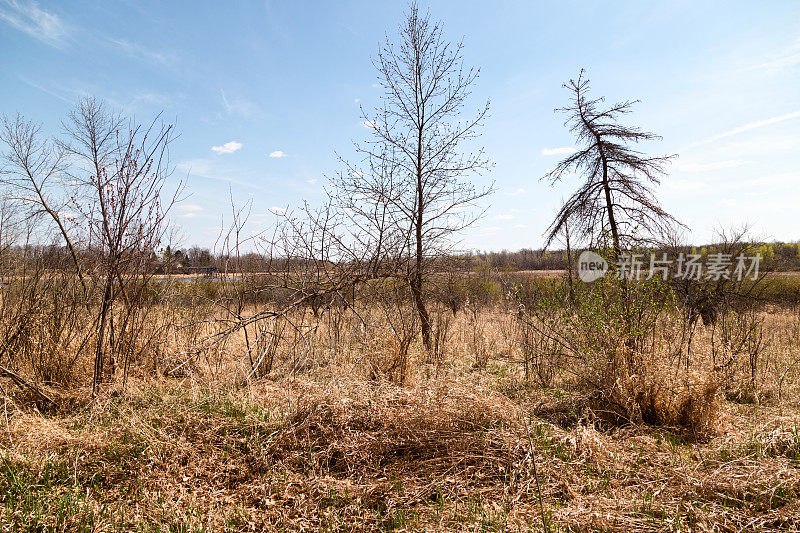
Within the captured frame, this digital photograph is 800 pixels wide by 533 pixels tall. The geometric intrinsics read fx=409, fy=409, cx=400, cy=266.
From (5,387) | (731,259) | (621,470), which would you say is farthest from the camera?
(731,259)

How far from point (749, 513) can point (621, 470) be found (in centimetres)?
81

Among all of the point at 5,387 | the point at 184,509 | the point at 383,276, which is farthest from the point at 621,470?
the point at 5,387

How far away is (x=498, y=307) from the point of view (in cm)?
1541

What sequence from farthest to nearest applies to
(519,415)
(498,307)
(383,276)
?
(498,307) → (383,276) → (519,415)

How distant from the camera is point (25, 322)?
4.93 meters

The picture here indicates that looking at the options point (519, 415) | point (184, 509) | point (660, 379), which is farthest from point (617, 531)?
point (184, 509)

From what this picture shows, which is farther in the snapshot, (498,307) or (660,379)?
(498,307)

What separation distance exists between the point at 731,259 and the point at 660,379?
30.3ft

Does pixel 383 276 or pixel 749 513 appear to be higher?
pixel 383 276

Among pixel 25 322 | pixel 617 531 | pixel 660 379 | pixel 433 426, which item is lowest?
pixel 617 531

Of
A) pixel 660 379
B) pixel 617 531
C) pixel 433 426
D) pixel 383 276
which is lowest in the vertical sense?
pixel 617 531

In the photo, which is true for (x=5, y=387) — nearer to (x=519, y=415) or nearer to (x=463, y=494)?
Answer: (x=463, y=494)

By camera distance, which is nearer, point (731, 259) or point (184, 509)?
point (184, 509)

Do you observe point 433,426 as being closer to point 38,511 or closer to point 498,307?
point 38,511
